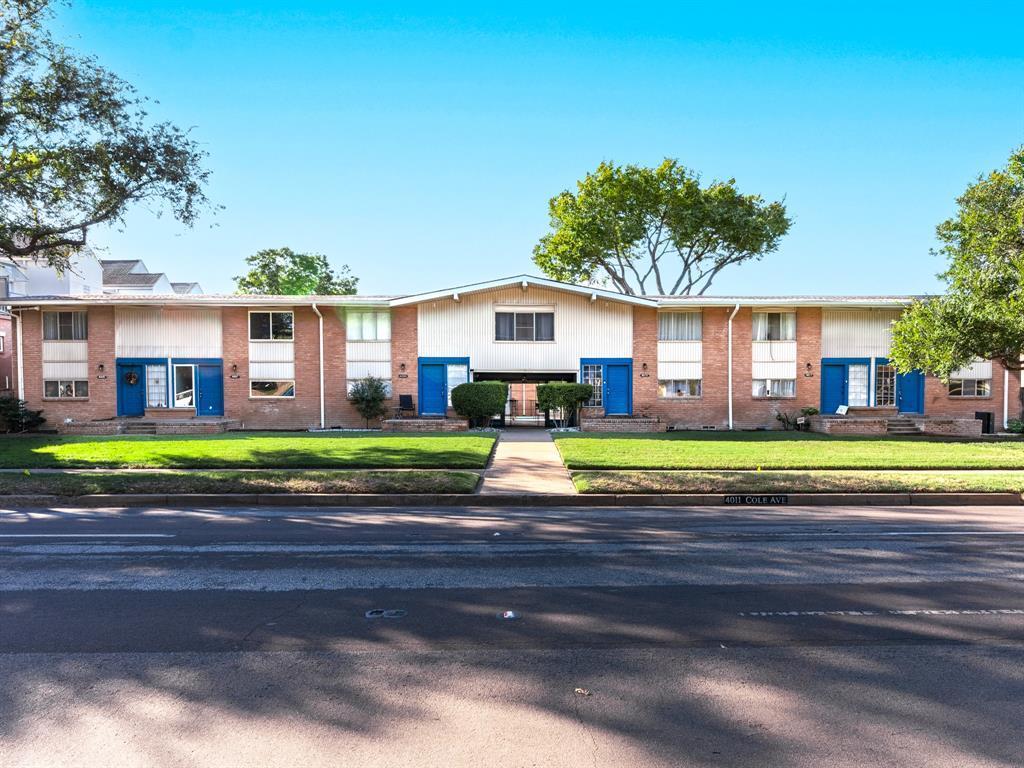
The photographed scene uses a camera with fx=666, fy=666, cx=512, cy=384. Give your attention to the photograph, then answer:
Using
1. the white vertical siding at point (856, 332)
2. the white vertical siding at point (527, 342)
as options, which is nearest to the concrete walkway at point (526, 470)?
the white vertical siding at point (527, 342)

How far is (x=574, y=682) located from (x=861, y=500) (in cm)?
923

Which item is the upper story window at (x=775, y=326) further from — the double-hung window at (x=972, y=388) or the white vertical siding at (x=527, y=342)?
the double-hung window at (x=972, y=388)

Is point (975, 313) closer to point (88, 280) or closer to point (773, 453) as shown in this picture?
point (773, 453)

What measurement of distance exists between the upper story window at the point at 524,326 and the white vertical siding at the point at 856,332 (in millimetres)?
11185

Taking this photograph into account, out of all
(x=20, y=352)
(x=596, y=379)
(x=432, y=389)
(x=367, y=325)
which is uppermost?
(x=367, y=325)

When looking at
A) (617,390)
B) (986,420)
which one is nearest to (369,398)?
(617,390)

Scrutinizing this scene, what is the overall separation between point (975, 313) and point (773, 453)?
8.75 metres

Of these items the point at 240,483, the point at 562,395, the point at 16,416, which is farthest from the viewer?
the point at 16,416

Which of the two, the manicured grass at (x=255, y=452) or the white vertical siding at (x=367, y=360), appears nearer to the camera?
the manicured grass at (x=255, y=452)

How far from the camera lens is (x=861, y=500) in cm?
1142

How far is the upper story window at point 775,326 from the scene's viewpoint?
27.1m

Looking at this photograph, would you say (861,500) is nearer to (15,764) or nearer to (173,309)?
(15,764)

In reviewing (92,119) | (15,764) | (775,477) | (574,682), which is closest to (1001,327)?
(775,477)

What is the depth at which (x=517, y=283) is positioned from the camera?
26.3 meters
